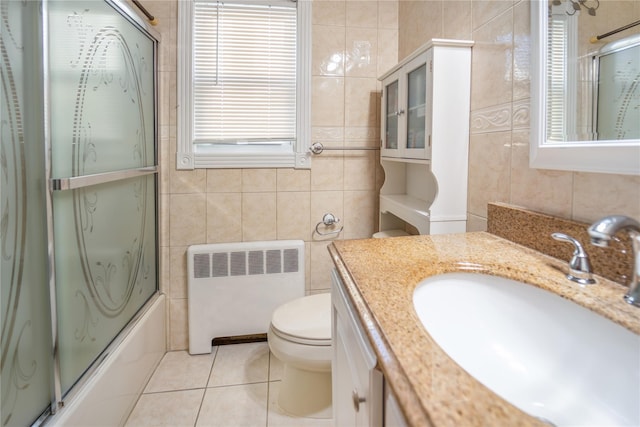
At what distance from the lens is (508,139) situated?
1.21m

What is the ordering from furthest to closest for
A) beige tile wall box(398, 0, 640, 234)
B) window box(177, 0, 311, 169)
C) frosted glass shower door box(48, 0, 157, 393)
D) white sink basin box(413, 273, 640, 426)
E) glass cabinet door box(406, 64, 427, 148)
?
window box(177, 0, 311, 169)
glass cabinet door box(406, 64, 427, 148)
frosted glass shower door box(48, 0, 157, 393)
beige tile wall box(398, 0, 640, 234)
white sink basin box(413, 273, 640, 426)

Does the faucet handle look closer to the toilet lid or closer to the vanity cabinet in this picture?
the vanity cabinet

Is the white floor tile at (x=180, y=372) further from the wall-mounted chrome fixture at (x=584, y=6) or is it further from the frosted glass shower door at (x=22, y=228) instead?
the wall-mounted chrome fixture at (x=584, y=6)

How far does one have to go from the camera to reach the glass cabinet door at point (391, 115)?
1.84 meters

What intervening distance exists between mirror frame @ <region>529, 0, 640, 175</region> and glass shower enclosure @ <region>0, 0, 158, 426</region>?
1317 millimetres

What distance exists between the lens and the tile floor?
5.18 ft

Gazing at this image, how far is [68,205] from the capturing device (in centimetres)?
118

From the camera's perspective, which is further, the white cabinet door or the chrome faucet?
the white cabinet door

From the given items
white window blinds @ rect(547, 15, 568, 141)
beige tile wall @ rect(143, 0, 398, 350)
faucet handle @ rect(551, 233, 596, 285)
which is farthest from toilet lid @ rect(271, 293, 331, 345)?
white window blinds @ rect(547, 15, 568, 141)

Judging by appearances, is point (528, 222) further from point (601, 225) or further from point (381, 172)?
point (381, 172)

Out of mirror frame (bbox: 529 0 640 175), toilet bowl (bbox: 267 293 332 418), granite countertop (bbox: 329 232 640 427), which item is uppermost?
mirror frame (bbox: 529 0 640 175)

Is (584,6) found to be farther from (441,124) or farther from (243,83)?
(243,83)

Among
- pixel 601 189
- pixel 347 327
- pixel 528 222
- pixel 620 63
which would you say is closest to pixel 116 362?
pixel 347 327

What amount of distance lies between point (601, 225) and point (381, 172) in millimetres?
1637
